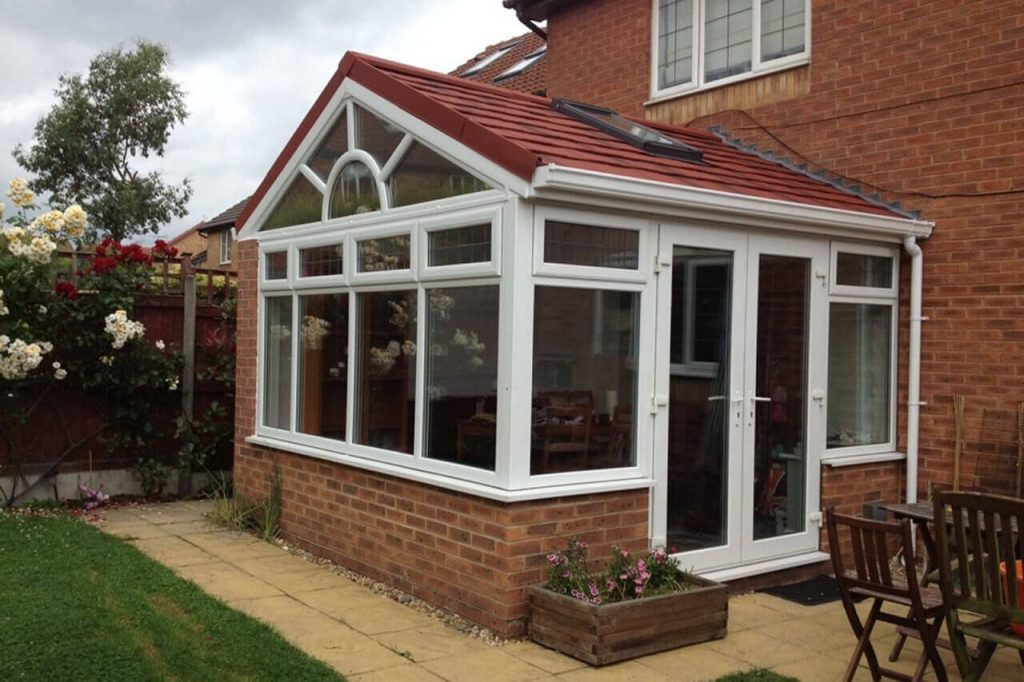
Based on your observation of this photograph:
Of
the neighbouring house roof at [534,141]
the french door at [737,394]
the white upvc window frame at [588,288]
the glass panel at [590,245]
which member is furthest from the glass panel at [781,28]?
the glass panel at [590,245]

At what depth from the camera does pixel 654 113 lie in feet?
31.4

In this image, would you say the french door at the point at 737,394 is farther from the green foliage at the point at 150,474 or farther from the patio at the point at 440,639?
the green foliage at the point at 150,474

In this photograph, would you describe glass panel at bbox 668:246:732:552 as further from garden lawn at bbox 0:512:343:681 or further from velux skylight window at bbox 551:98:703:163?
garden lawn at bbox 0:512:343:681

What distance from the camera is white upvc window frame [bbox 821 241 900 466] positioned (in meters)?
6.91

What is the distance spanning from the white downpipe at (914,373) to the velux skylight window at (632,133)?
6.15 feet

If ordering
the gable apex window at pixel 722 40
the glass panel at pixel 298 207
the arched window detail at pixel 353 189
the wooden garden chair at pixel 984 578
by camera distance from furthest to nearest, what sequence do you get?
the gable apex window at pixel 722 40
the glass panel at pixel 298 207
the arched window detail at pixel 353 189
the wooden garden chair at pixel 984 578

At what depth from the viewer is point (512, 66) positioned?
1461cm

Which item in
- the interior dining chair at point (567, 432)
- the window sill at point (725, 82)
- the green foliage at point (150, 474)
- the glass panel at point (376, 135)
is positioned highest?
the window sill at point (725, 82)

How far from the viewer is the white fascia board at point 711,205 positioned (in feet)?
17.3

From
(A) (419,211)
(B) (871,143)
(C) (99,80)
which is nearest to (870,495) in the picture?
(B) (871,143)

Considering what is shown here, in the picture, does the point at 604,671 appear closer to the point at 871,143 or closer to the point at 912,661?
the point at 912,661

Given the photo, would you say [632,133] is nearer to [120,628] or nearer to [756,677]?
[756,677]

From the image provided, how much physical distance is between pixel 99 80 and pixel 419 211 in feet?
79.1

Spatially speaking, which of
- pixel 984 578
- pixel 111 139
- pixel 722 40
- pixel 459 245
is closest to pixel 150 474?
pixel 459 245
